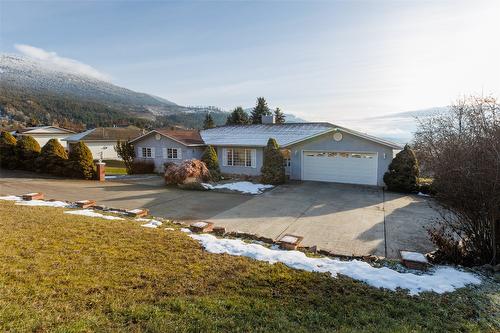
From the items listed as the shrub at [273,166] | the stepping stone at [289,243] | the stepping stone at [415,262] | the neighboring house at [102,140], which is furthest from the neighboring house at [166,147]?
the stepping stone at [415,262]

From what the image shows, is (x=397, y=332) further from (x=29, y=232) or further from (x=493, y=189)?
(x=29, y=232)

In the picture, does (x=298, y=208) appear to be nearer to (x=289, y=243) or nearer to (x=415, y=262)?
(x=289, y=243)

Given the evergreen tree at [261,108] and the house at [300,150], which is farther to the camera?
the evergreen tree at [261,108]

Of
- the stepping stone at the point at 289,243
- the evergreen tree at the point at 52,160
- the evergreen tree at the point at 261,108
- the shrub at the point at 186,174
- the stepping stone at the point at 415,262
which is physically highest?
the evergreen tree at the point at 261,108

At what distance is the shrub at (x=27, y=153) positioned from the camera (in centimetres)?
1938

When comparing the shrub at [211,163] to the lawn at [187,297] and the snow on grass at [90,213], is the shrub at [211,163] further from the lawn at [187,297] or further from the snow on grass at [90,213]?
the lawn at [187,297]

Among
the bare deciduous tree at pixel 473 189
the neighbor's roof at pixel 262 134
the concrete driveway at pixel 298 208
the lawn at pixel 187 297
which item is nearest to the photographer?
the lawn at pixel 187 297

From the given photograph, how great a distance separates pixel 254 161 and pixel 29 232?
48.5ft

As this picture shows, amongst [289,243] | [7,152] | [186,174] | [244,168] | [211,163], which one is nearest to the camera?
[289,243]

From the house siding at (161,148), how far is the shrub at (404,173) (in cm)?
1312

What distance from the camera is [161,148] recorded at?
23000mm

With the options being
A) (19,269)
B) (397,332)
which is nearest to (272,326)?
(397,332)

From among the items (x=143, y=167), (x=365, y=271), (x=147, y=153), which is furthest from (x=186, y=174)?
(x=365, y=271)

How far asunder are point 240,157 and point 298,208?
31.4 ft
